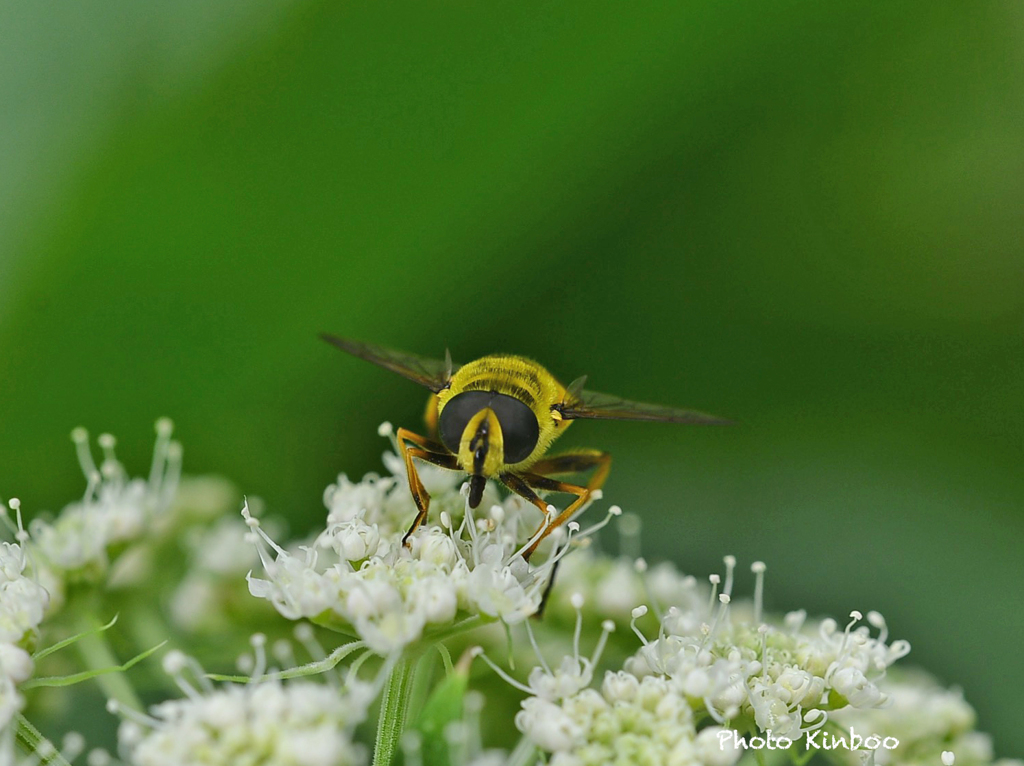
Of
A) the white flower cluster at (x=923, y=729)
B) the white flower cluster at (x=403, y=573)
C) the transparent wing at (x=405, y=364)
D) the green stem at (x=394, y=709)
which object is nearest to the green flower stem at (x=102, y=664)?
the white flower cluster at (x=403, y=573)

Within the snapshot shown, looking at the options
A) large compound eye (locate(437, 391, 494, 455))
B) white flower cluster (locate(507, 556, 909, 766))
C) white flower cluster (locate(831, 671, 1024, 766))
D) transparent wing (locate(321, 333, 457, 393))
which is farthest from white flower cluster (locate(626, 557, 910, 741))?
transparent wing (locate(321, 333, 457, 393))

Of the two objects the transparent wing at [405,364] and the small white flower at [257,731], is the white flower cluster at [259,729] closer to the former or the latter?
the small white flower at [257,731]

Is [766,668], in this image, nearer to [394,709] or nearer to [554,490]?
[554,490]

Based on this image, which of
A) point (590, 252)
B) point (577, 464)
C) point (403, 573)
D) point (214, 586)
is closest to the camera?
point (403, 573)

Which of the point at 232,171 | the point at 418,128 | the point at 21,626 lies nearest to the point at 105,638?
the point at 21,626

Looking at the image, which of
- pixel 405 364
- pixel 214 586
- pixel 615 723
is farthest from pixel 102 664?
pixel 615 723
